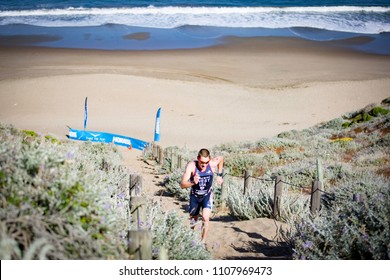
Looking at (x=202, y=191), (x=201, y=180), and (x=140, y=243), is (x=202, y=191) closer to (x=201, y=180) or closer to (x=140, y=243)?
(x=201, y=180)

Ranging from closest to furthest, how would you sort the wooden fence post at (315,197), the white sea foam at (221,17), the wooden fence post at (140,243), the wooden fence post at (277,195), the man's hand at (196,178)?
the wooden fence post at (140,243) < the man's hand at (196,178) < the wooden fence post at (315,197) < the wooden fence post at (277,195) < the white sea foam at (221,17)

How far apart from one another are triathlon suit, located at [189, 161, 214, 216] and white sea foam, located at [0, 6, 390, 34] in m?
33.4

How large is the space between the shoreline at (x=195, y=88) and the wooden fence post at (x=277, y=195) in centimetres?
1077

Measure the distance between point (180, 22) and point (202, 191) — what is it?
118 ft

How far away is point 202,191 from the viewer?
607cm

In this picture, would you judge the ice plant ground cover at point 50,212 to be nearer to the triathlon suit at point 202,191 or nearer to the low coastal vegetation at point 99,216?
the low coastal vegetation at point 99,216

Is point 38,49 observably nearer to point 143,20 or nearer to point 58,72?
point 58,72

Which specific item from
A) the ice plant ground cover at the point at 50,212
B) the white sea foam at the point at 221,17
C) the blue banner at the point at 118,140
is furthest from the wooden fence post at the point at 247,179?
the white sea foam at the point at 221,17

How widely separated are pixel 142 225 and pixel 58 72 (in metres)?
25.0

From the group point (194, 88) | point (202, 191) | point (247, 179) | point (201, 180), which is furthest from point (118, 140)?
point (201, 180)

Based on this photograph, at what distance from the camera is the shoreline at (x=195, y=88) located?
2159cm

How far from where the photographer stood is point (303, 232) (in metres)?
5.20
